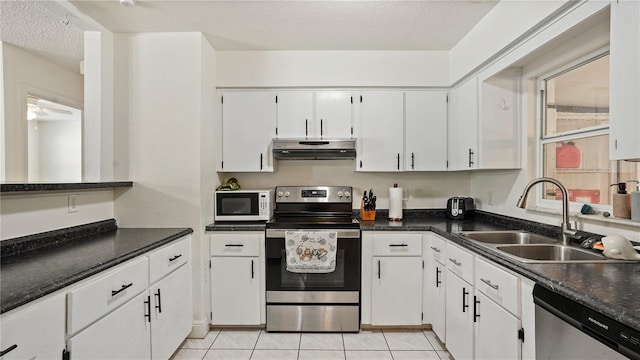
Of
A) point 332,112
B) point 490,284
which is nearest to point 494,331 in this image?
point 490,284

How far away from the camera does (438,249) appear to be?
Result: 238cm

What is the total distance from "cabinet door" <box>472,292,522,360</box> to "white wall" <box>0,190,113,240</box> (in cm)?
257

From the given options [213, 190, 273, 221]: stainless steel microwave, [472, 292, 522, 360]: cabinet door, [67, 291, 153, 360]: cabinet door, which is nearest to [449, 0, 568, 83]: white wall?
[472, 292, 522, 360]: cabinet door

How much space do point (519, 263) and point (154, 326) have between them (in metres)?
2.03

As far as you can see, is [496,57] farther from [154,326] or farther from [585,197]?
[154,326]

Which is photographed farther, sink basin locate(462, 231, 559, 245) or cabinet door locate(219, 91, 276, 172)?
cabinet door locate(219, 91, 276, 172)

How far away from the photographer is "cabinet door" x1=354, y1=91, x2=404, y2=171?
2.93m

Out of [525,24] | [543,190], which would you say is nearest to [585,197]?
[543,190]

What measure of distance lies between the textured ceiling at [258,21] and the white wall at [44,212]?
3.79 ft

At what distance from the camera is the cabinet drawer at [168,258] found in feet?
6.29

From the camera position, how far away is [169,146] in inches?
101

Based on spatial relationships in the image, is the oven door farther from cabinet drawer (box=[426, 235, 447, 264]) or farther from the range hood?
the range hood

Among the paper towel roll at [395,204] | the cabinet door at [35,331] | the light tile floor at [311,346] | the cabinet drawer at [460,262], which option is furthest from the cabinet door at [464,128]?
the cabinet door at [35,331]

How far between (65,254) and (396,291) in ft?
7.37
